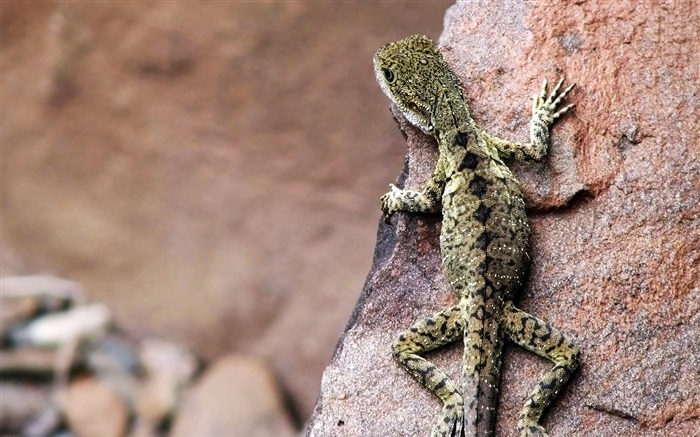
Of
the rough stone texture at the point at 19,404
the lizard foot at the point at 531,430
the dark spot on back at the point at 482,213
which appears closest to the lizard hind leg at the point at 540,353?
the lizard foot at the point at 531,430

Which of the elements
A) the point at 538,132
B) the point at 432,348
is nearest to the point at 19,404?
the point at 432,348

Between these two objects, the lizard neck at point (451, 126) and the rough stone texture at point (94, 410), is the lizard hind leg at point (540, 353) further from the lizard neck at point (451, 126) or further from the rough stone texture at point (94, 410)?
the rough stone texture at point (94, 410)

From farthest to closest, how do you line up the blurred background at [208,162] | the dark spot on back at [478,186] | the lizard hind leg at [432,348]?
the blurred background at [208,162] → the dark spot on back at [478,186] → the lizard hind leg at [432,348]

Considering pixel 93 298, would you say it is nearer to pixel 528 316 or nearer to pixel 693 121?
pixel 528 316

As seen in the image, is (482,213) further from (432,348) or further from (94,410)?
(94,410)

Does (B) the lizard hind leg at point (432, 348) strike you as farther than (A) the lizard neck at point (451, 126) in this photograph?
No

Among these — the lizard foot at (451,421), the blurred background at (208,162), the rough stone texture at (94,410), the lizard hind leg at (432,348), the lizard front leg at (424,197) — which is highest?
the blurred background at (208,162)

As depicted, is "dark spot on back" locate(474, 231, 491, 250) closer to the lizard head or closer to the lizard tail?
the lizard tail
